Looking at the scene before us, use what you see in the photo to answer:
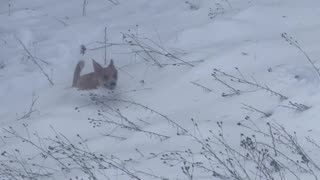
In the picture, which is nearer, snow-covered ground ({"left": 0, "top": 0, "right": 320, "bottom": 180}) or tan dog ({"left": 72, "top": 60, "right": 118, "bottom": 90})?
snow-covered ground ({"left": 0, "top": 0, "right": 320, "bottom": 180})

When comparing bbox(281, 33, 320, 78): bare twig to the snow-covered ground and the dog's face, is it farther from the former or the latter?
the dog's face

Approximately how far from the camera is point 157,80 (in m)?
7.52

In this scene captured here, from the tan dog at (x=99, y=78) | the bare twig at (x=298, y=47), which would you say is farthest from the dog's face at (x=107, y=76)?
the bare twig at (x=298, y=47)

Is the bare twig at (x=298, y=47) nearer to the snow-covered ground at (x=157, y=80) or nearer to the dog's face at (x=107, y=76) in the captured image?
the snow-covered ground at (x=157, y=80)

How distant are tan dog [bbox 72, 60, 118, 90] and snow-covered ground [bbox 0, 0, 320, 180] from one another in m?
0.07

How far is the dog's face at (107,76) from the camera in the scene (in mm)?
7488

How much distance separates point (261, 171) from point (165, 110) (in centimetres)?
206

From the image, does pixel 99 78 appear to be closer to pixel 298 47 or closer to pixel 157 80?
pixel 157 80

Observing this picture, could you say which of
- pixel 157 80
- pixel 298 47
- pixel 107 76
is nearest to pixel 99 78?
pixel 107 76

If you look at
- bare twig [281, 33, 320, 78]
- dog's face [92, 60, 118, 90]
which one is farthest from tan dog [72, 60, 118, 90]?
bare twig [281, 33, 320, 78]

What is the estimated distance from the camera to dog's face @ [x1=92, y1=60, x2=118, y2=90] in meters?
7.49

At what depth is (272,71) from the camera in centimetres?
696

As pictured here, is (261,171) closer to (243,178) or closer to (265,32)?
(243,178)

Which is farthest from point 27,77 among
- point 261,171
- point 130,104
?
point 261,171
